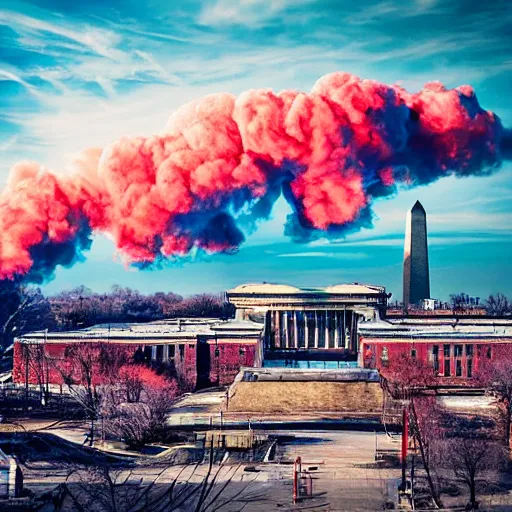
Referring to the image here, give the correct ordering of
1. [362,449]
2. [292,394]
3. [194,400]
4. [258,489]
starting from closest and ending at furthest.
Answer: [258,489], [362,449], [292,394], [194,400]

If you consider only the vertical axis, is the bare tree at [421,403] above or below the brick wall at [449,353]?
below

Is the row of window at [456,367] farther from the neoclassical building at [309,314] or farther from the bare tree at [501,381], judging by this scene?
the neoclassical building at [309,314]

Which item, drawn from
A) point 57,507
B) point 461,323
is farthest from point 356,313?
point 57,507

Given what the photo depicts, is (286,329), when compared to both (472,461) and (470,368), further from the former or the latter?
(472,461)

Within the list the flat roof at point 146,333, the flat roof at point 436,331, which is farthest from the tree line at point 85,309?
the flat roof at point 436,331

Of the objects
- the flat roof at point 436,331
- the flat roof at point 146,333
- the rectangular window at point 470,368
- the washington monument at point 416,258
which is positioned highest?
the washington monument at point 416,258

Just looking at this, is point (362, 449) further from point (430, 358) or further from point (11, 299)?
point (11, 299)
